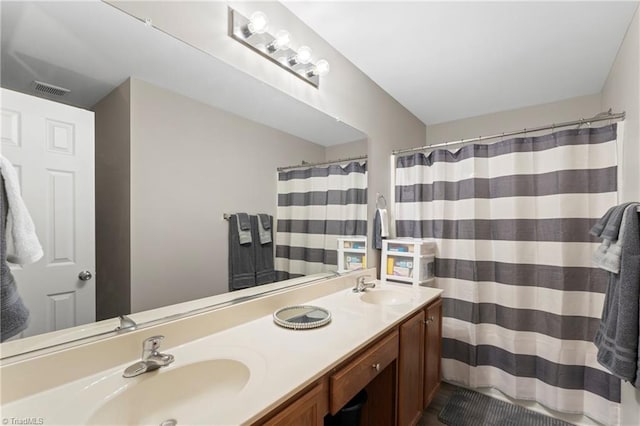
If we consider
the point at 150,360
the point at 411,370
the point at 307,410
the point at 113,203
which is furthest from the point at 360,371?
the point at 113,203

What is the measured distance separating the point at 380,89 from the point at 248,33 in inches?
53.0

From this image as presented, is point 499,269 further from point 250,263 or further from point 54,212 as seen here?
point 54,212

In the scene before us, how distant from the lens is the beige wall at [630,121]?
4.66ft

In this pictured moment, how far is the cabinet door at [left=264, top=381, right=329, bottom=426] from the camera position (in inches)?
30.5

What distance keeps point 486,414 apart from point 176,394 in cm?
210

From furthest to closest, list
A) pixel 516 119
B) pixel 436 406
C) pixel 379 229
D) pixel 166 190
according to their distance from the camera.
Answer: pixel 516 119
pixel 379 229
pixel 436 406
pixel 166 190

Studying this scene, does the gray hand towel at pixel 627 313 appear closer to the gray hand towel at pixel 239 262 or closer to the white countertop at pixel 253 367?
the white countertop at pixel 253 367

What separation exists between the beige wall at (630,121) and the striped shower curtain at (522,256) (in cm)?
11

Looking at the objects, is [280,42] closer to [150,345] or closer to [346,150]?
[346,150]

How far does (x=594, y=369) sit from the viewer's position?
1.77m

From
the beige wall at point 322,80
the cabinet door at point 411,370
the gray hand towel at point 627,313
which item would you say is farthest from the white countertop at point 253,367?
the beige wall at point 322,80

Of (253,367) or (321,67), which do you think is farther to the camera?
(321,67)

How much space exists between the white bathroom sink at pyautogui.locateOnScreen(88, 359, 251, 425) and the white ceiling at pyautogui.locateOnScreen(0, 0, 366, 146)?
0.87m

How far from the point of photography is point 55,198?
2.63 feet
